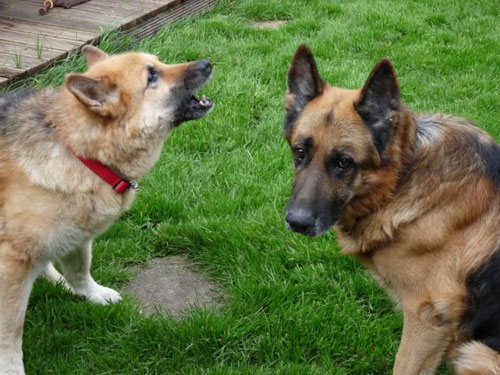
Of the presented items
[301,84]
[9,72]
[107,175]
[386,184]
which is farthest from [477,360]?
[9,72]

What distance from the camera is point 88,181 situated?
345 cm

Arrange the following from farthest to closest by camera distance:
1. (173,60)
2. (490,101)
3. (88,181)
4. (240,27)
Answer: (240,27), (173,60), (490,101), (88,181)

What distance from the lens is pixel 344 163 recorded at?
10.4 ft

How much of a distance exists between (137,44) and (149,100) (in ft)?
12.0

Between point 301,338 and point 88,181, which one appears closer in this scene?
point 88,181

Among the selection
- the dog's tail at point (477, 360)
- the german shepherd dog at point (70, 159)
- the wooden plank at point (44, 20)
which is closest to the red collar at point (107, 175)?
the german shepherd dog at point (70, 159)

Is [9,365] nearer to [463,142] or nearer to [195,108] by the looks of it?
[195,108]

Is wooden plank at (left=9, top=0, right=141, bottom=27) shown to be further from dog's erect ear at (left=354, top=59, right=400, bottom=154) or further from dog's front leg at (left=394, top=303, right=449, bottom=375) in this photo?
dog's front leg at (left=394, top=303, right=449, bottom=375)

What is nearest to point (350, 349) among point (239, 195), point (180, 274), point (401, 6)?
point (180, 274)

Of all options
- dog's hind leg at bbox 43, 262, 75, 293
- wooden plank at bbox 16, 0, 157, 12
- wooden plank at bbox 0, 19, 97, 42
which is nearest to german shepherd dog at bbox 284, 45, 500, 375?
dog's hind leg at bbox 43, 262, 75, 293

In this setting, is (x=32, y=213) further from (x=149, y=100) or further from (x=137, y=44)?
(x=137, y=44)

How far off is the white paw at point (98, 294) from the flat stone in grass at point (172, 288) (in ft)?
0.55

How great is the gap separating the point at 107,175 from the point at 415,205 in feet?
5.33

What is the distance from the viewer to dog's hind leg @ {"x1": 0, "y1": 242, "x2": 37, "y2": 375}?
3.33m
